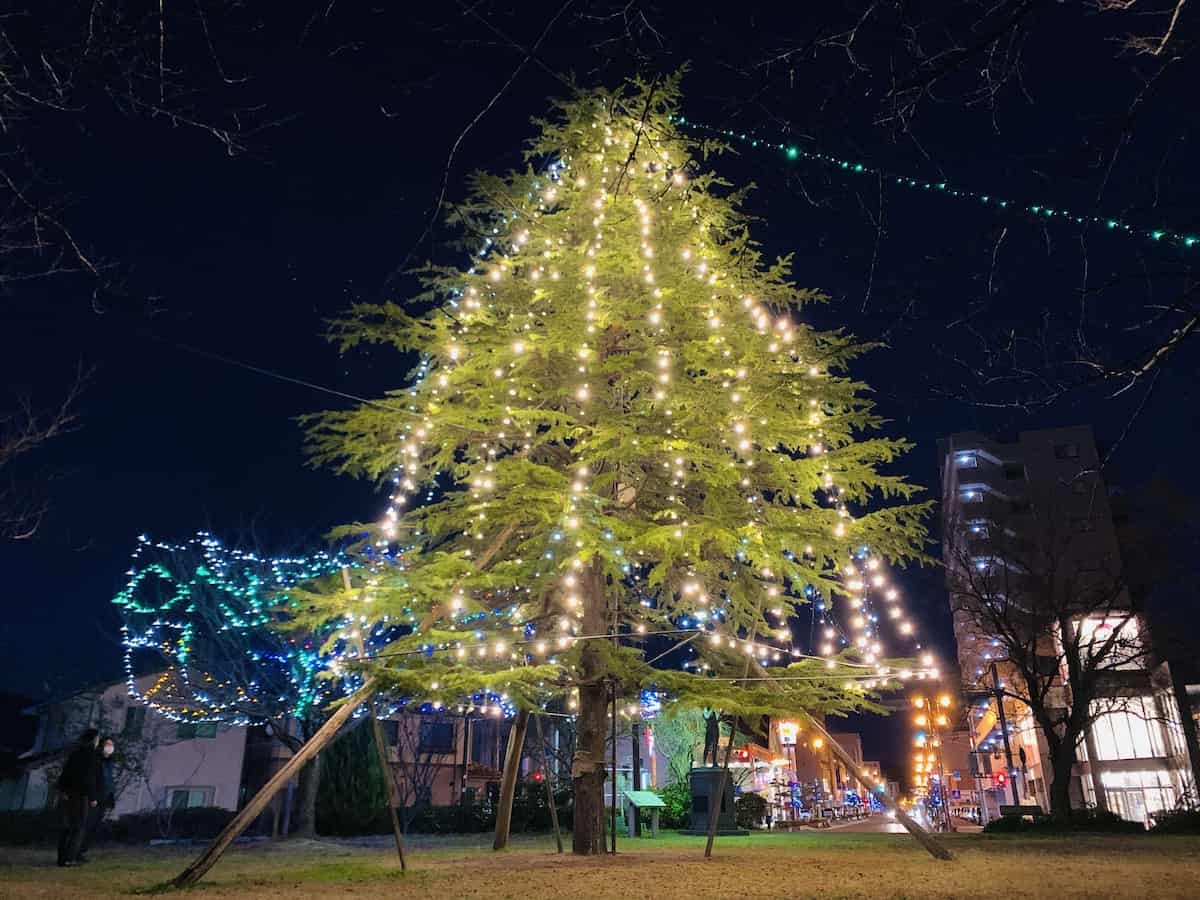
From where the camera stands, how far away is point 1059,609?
23.9 m

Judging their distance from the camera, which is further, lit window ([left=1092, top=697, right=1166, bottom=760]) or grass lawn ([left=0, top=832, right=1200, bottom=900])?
lit window ([left=1092, top=697, right=1166, bottom=760])

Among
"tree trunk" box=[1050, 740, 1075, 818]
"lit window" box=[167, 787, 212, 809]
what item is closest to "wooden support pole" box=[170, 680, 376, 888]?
"tree trunk" box=[1050, 740, 1075, 818]

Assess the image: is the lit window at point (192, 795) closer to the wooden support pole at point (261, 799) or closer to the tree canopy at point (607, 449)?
the tree canopy at point (607, 449)

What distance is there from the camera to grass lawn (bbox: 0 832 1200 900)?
20.1ft

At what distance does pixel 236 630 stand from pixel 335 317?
40.9ft

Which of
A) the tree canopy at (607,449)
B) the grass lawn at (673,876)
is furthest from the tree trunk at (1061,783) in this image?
the tree canopy at (607,449)

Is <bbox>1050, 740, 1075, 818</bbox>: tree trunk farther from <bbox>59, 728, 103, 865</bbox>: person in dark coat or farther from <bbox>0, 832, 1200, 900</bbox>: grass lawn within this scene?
<bbox>59, 728, 103, 865</bbox>: person in dark coat

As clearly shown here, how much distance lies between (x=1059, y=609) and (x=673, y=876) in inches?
842

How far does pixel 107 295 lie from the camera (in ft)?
18.7

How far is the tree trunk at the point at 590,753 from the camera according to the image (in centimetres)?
916

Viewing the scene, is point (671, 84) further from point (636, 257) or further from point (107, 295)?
point (107, 295)

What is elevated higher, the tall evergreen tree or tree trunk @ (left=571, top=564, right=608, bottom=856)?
the tall evergreen tree

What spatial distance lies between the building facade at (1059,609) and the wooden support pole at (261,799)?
35.6 feet

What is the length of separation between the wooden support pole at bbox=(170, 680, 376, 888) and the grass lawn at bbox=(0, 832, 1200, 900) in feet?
0.65
